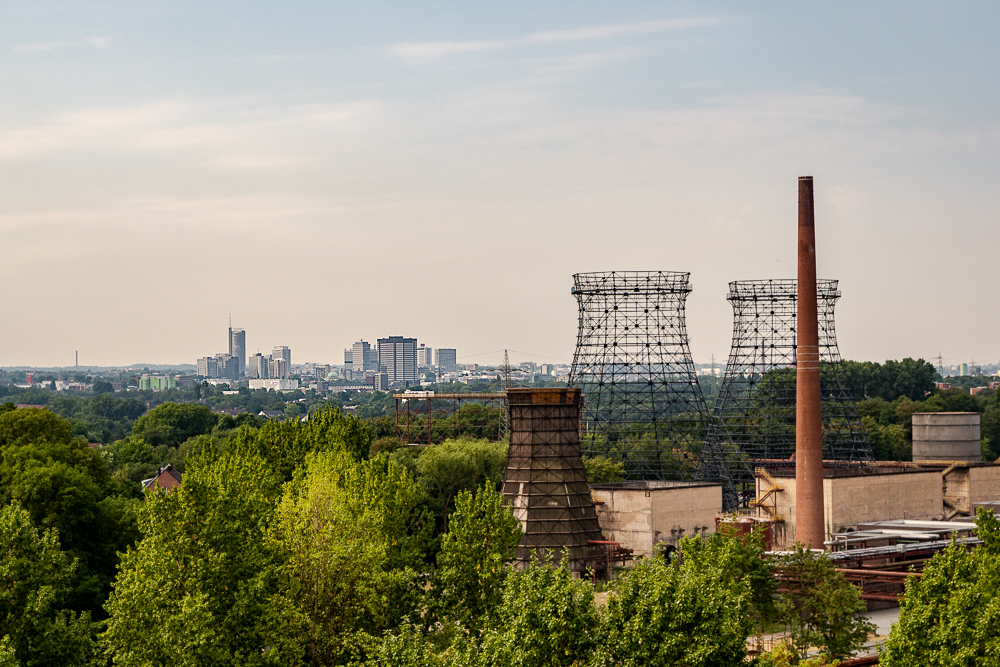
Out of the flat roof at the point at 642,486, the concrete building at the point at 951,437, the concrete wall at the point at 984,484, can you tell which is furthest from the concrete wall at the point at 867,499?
the concrete building at the point at 951,437

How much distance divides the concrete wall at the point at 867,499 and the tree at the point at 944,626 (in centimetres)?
4188

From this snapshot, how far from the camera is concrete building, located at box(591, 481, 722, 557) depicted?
236 feet

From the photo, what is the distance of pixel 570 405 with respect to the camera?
67.2m

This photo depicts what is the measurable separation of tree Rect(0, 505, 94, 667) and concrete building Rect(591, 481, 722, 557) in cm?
4136

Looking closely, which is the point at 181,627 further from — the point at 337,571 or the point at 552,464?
the point at 552,464

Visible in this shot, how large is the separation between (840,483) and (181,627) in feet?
173

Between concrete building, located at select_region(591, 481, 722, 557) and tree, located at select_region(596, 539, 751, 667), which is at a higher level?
tree, located at select_region(596, 539, 751, 667)

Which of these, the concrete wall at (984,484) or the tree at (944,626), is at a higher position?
the tree at (944,626)

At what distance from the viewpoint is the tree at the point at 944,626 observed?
30344 mm

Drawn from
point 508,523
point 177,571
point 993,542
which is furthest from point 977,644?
point 177,571

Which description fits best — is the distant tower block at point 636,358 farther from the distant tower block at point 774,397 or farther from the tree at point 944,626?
the tree at point 944,626

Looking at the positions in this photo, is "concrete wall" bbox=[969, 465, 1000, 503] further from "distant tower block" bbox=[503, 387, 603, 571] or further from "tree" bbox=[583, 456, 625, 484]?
"distant tower block" bbox=[503, 387, 603, 571]

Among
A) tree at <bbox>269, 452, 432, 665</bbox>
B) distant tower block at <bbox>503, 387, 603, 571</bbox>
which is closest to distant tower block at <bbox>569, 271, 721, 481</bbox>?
distant tower block at <bbox>503, 387, 603, 571</bbox>

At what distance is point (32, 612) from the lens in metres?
35.0
